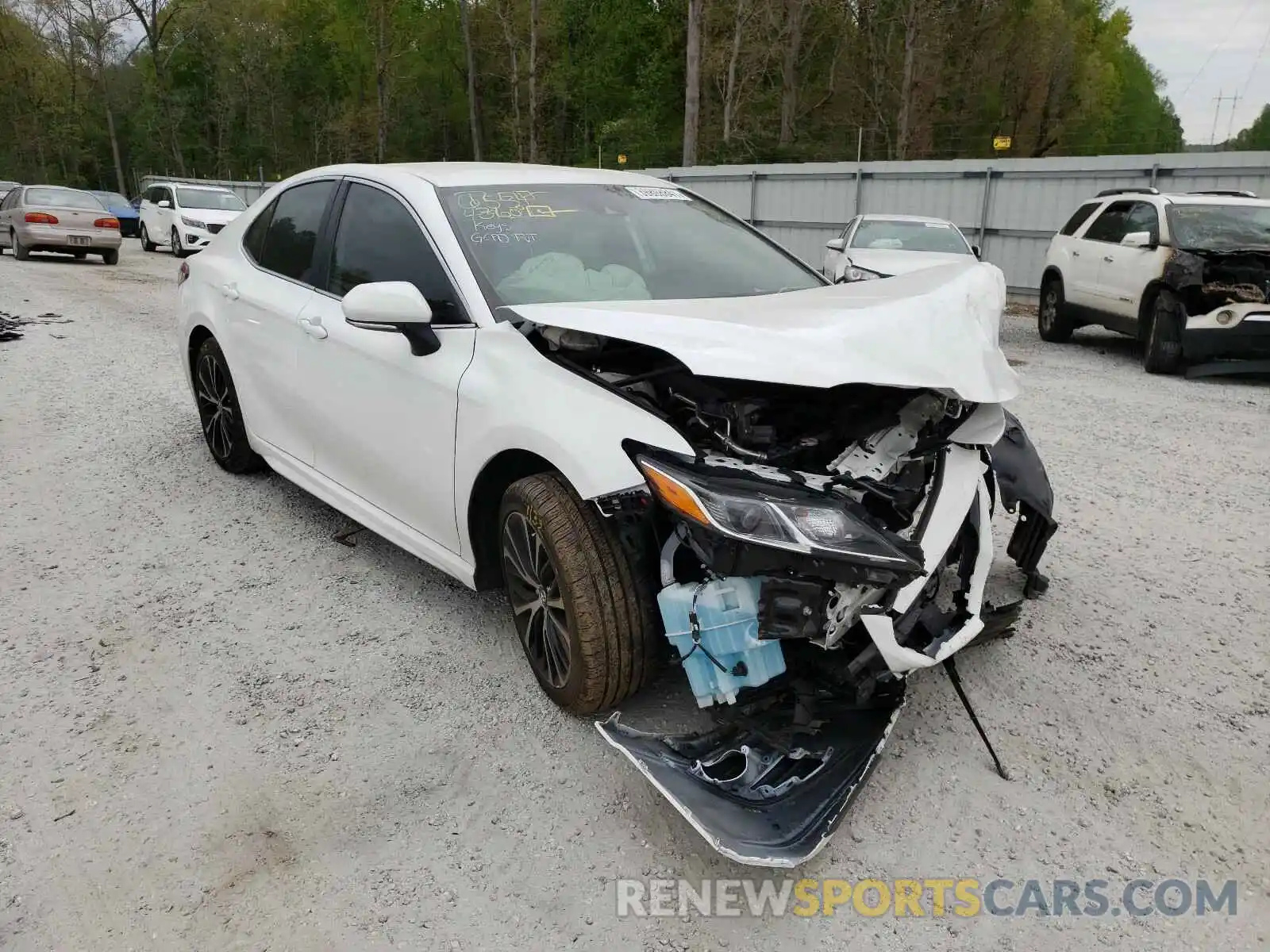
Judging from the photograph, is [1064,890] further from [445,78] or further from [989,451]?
[445,78]

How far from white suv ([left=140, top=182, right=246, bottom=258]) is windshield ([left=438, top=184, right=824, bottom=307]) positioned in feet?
60.5

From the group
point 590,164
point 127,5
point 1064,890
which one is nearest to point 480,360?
point 1064,890

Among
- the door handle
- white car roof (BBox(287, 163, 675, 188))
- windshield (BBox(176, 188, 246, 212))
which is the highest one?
white car roof (BBox(287, 163, 675, 188))

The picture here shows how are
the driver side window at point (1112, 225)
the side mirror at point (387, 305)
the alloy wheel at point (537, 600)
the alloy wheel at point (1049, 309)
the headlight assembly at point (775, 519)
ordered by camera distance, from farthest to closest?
the alloy wheel at point (1049, 309)
the driver side window at point (1112, 225)
the side mirror at point (387, 305)
the alloy wheel at point (537, 600)
the headlight assembly at point (775, 519)

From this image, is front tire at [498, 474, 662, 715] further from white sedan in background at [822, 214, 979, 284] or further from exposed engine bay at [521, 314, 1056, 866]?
white sedan in background at [822, 214, 979, 284]

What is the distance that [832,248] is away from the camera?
10.8 m

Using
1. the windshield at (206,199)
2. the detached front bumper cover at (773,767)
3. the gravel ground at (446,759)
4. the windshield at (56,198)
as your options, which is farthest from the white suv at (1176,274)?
the windshield at (56,198)

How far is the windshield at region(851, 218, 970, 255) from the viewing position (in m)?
11.4

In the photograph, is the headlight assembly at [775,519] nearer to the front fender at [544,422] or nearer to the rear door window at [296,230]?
the front fender at [544,422]

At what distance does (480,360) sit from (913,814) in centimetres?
189

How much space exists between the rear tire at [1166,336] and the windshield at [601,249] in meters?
6.77

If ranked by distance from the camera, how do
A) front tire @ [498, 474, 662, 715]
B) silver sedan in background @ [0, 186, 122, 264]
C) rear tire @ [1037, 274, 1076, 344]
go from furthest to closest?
silver sedan in background @ [0, 186, 122, 264]
rear tire @ [1037, 274, 1076, 344]
front tire @ [498, 474, 662, 715]

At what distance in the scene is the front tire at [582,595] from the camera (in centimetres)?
266

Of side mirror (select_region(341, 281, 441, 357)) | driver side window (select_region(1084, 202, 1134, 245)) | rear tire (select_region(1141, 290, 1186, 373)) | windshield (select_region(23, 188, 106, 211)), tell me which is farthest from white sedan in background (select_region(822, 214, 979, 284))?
windshield (select_region(23, 188, 106, 211))
